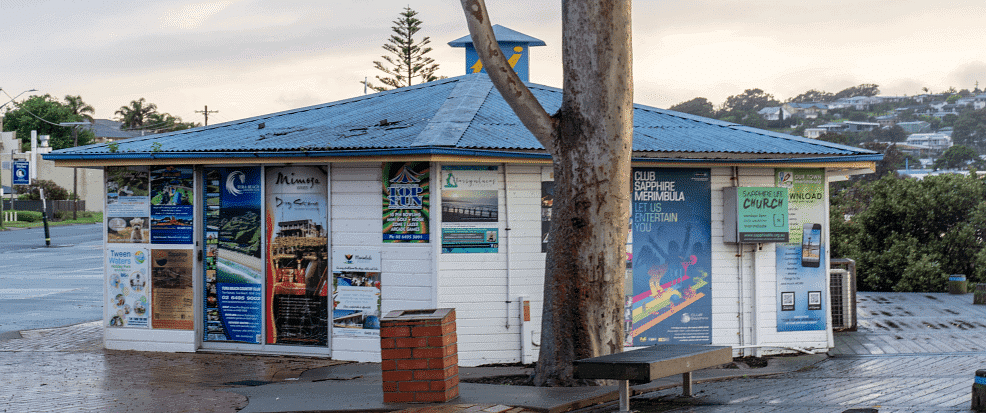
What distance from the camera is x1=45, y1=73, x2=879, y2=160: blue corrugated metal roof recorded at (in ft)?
34.8

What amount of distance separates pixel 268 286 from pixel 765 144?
6.77 metres

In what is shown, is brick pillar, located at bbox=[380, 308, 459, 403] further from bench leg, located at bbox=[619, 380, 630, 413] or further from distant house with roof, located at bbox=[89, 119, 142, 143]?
distant house with roof, located at bbox=[89, 119, 142, 143]

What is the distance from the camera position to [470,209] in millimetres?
10578

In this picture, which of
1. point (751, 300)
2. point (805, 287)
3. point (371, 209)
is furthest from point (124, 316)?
point (805, 287)

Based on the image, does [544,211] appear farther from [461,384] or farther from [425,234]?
[461,384]

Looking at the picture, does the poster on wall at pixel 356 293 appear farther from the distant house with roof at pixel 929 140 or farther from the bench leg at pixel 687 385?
the distant house with roof at pixel 929 140

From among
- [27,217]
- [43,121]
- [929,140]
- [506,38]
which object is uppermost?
[43,121]

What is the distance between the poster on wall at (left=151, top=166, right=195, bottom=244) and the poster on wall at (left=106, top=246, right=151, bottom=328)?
0.40 meters

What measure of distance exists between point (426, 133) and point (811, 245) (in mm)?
5464

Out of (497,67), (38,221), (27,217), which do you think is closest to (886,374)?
(497,67)

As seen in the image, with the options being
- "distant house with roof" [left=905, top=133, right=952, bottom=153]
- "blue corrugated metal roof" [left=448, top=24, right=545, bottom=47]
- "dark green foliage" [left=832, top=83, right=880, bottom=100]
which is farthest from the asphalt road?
"dark green foliage" [left=832, top=83, right=880, bottom=100]

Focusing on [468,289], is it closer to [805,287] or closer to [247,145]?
[247,145]

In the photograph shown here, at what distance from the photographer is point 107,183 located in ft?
38.5

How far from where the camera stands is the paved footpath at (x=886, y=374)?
7.56 meters
